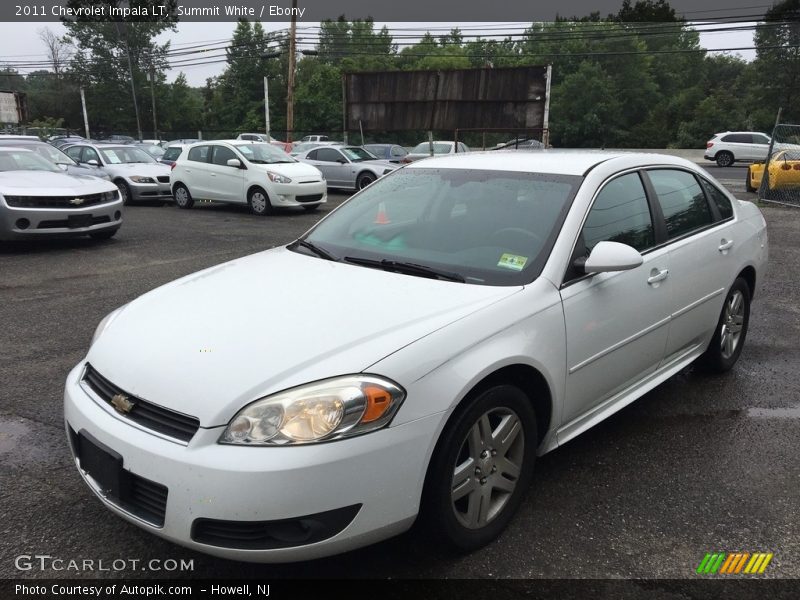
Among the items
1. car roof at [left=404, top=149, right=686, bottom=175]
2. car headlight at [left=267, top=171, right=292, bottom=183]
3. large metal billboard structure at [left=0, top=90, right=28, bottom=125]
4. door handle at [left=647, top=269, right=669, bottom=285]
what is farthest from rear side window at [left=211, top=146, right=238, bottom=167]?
large metal billboard structure at [left=0, top=90, right=28, bottom=125]

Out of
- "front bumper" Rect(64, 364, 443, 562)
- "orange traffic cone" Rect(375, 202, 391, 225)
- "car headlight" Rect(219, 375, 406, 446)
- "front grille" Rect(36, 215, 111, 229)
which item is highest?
"orange traffic cone" Rect(375, 202, 391, 225)

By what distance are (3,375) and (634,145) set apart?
55264 mm

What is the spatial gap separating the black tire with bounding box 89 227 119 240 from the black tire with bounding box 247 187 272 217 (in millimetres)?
3702

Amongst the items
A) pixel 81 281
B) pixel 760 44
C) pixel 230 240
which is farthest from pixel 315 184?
pixel 760 44

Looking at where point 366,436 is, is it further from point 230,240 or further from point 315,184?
point 315,184

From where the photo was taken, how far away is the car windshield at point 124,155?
1560cm

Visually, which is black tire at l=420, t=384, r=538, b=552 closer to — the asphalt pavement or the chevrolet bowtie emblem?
the asphalt pavement

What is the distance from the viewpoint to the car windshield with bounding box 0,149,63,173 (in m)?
9.64

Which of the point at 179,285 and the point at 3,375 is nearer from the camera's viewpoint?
the point at 179,285

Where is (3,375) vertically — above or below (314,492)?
below

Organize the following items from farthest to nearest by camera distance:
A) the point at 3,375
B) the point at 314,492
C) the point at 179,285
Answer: the point at 3,375 < the point at 179,285 < the point at 314,492

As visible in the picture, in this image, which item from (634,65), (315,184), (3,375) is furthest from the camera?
(634,65)

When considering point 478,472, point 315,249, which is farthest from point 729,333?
point 315,249

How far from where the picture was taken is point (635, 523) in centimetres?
280
